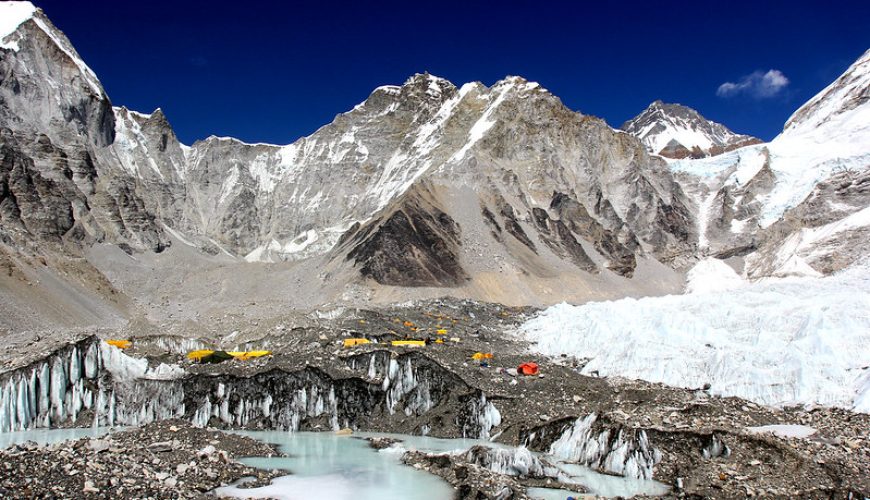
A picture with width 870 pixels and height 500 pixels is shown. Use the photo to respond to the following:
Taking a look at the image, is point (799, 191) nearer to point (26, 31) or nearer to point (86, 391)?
point (86, 391)

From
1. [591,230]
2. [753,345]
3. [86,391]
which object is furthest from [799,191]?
[86,391]

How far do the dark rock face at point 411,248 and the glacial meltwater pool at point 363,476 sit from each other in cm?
5634

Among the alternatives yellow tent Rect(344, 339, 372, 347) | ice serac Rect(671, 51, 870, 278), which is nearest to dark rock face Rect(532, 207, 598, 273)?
ice serac Rect(671, 51, 870, 278)

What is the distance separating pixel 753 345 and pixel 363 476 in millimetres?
18766

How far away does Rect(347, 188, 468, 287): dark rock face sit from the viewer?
8062 cm

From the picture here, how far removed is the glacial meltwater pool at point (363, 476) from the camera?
16.2 m

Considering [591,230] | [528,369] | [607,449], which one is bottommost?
[607,449]

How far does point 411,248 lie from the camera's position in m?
85.5

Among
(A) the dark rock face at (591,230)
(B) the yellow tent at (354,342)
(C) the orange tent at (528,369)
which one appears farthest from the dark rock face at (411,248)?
(C) the orange tent at (528,369)

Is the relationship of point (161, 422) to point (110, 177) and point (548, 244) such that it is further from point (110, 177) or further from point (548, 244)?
point (110, 177)

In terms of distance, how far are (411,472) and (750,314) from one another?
71.3 ft

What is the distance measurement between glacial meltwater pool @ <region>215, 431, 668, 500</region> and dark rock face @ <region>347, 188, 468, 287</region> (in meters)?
56.3

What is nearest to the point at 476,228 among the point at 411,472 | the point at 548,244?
the point at 548,244

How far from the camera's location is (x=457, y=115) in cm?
14562
